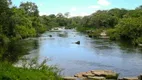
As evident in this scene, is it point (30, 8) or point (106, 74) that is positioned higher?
point (30, 8)

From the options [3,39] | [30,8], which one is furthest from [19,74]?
[30,8]

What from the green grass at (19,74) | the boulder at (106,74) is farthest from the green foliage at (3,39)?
the green grass at (19,74)

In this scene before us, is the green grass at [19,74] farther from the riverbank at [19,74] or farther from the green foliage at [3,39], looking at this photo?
the green foliage at [3,39]

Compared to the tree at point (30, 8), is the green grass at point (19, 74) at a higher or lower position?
lower

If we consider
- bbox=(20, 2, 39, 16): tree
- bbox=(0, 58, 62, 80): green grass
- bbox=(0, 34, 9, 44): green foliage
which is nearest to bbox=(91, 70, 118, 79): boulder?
bbox=(0, 58, 62, 80): green grass

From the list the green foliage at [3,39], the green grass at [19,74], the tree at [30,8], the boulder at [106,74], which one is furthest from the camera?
the tree at [30,8]

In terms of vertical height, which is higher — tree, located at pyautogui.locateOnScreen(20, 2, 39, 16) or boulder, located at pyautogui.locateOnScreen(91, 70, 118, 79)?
tree, located at pyautogui.locateOnScreen(20, 2, 39, 16)

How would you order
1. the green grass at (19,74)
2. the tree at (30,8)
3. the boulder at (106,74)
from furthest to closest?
the tree at (30,8) < the boulder at (106,74) < the green grass at (19,74)

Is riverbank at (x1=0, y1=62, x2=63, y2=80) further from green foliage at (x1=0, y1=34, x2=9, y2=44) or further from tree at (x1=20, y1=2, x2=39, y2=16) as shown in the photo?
tree at (x1=20, y1=2, x2=39, y2=16)

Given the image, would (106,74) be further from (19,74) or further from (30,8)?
(30,8)

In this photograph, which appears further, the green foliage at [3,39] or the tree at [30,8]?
the tree at [30,8]

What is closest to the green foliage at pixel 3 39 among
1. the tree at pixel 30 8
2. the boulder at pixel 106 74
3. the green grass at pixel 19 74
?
the boulder at pixel 106 74

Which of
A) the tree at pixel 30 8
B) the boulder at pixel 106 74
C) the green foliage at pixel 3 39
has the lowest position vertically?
the boulder at pixel 106 74

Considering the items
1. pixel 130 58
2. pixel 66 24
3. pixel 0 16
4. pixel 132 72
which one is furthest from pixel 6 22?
pixel 66 24
